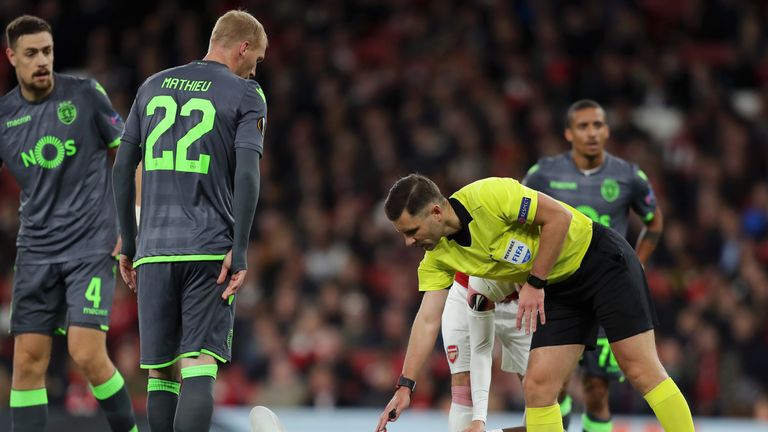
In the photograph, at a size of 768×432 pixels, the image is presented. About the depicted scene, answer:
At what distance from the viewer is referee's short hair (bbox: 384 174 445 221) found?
4.96 metres

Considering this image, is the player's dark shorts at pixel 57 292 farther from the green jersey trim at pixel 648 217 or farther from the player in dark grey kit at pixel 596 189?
the green jersey trim at pixel 648 217

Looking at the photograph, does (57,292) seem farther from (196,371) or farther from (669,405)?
(669,405)

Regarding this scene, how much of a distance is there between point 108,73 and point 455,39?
14.0ft

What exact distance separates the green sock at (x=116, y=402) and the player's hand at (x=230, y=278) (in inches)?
48.1

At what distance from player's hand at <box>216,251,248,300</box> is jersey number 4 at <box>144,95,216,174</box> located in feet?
1.33

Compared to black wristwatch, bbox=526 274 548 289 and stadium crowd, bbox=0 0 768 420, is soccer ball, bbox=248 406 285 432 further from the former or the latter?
stadium crowd, bbox=0 0 768 420

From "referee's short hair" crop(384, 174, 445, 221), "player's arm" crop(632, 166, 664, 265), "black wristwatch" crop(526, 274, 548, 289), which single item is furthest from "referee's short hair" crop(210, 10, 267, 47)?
"player's arm" crop(632, 166, 664, 265)

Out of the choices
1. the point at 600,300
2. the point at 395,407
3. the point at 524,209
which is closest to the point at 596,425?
the point at 600,300

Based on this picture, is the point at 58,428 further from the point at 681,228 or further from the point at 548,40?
the point at 548,40

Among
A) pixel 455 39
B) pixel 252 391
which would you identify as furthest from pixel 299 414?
pixel 455 39

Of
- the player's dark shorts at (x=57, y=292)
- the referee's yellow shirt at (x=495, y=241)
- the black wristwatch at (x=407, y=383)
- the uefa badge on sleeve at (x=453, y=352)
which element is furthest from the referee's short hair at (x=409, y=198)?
the player's dark shorts at (x=57, y=292)

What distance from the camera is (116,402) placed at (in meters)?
5.82

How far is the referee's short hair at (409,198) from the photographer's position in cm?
496

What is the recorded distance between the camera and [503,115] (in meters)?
13.1
